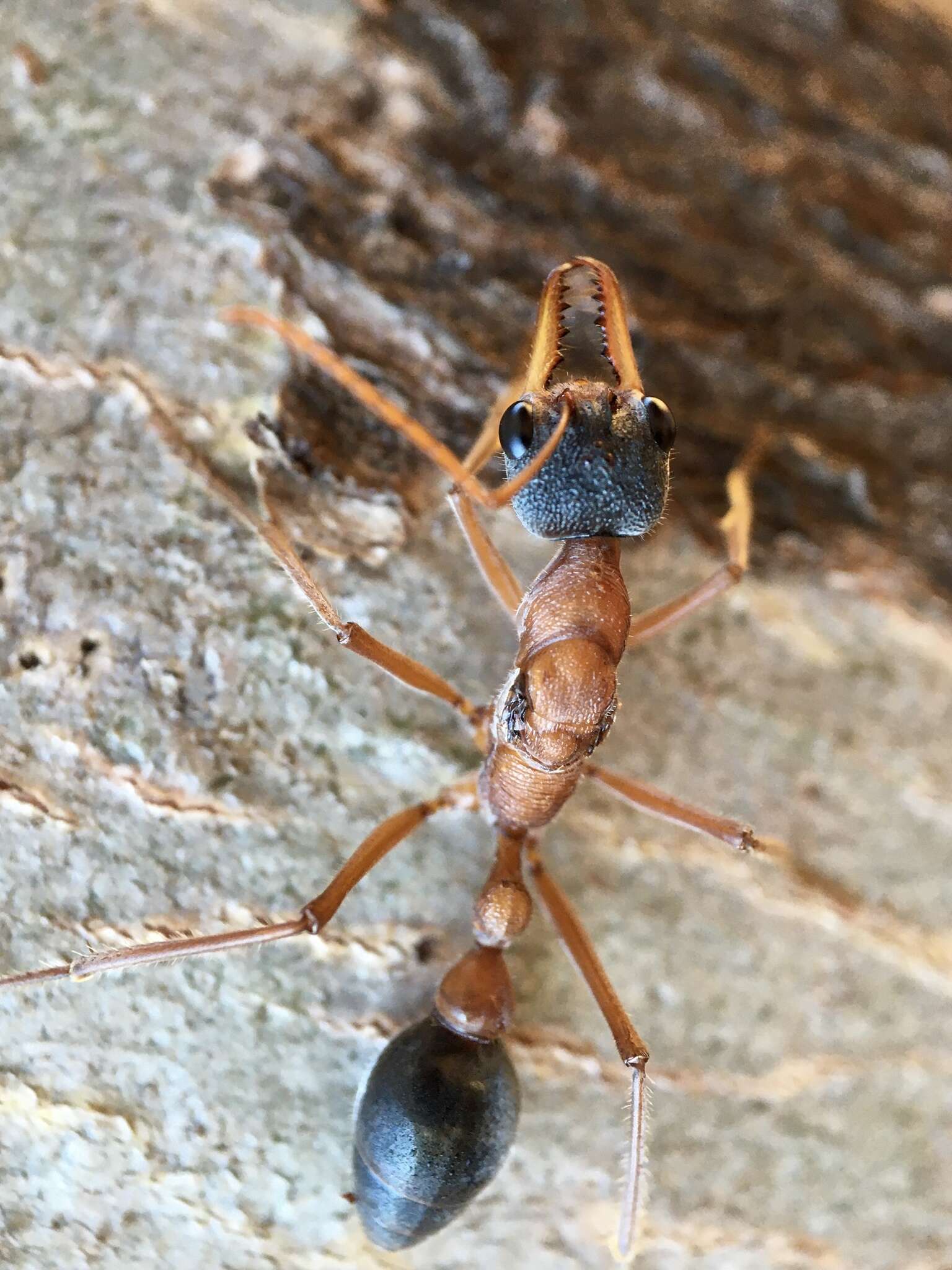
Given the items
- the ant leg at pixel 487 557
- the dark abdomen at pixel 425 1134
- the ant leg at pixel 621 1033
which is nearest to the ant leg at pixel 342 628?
the ant leg at pixel 487 557

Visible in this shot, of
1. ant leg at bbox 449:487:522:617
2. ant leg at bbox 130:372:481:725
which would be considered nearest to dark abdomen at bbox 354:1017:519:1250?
ant leg at bbox 130:372:481:725

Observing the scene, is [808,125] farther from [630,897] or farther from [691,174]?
[630,897]

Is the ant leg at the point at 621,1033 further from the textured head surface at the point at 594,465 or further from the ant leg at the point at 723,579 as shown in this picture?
the textured head surface at the point at 594,465

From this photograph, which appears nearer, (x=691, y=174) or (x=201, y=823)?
(x=201, y=823)

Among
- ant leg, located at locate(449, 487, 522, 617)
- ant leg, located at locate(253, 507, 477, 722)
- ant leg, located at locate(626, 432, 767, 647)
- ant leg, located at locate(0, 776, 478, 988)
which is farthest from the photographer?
ant leg, located at locate(626, 432, 767, 647)

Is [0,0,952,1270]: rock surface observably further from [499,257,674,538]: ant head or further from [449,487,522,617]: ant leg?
[499,257,674,538]: ant head

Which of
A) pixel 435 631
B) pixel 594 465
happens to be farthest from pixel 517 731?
pixel 594 465

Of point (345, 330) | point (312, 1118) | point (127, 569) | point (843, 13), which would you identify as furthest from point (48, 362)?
point (843, 13)
